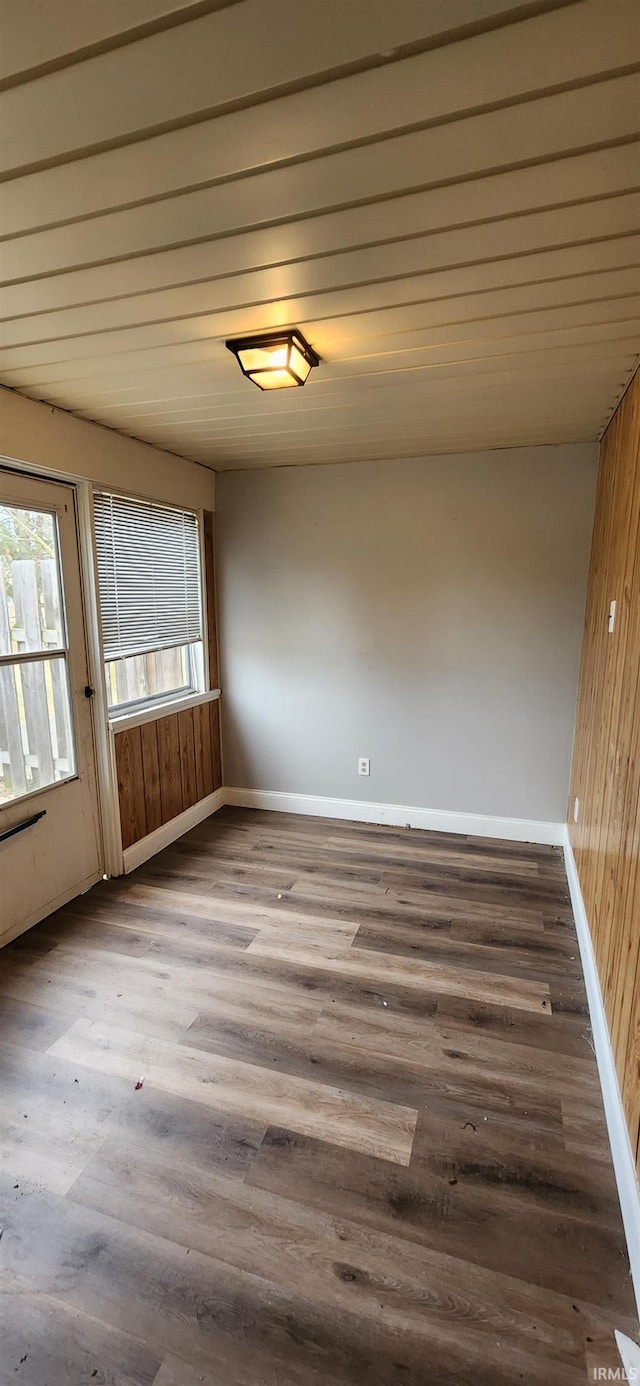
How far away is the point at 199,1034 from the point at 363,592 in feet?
8.38

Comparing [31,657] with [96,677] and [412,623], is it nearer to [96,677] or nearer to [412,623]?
[96,677]

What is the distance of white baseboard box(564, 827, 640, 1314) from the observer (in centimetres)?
129

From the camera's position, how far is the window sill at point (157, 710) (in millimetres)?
3078

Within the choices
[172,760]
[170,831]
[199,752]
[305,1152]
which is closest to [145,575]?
[172,760]

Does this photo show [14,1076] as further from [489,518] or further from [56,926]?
[489,518]

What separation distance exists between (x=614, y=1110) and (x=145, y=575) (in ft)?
10.2

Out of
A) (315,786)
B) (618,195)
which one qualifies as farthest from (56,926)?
(618,195)

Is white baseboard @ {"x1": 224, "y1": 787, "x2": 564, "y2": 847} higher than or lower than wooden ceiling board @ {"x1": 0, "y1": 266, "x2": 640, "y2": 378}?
lower

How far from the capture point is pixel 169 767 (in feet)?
11.6

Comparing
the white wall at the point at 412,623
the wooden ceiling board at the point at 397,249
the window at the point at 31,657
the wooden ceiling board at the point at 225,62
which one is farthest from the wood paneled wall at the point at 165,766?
the wooden ceiling board at the point at 225,62

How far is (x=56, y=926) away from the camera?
8.75 ft

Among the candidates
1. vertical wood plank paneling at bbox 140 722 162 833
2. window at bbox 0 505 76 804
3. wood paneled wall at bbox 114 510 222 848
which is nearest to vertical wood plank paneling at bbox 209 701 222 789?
wood paneled wall at bbox 114 510 222 848

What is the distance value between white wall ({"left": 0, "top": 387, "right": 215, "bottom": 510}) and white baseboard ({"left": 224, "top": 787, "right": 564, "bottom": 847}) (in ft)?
6.83

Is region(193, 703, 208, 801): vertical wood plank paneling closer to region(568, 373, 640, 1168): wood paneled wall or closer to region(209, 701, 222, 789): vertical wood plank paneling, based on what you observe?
region(209, 701, 222, 789): vertical wood plank paneling
